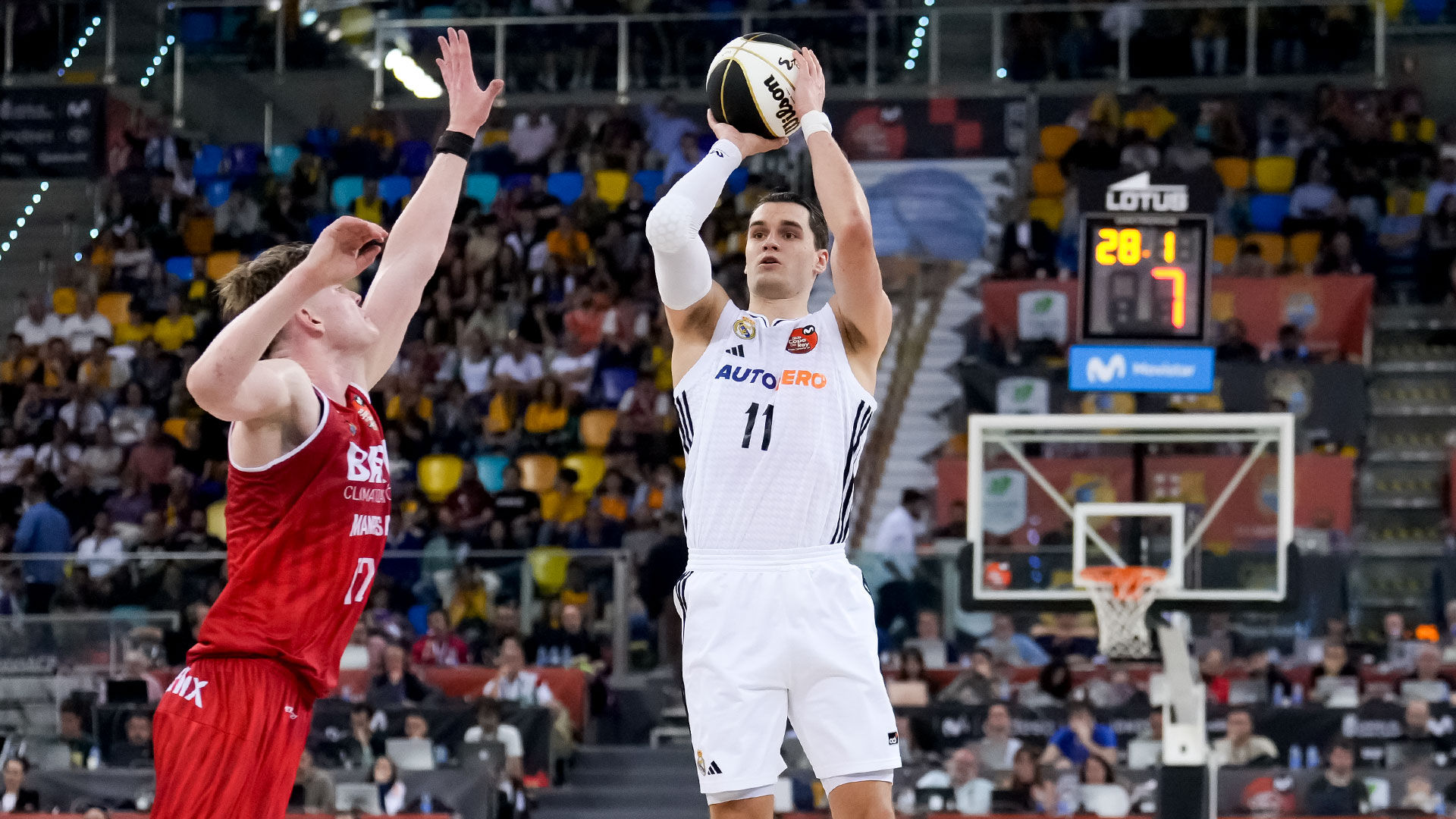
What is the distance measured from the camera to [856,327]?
629 centimetres

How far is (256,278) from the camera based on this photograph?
561 centimetres

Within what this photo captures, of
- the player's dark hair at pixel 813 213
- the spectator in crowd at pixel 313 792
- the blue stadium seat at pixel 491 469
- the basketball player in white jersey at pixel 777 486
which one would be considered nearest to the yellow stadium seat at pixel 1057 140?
the blue stadium seat at pixel 491 469

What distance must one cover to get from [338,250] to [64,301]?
63.3 feet

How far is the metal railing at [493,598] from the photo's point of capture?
611 inches

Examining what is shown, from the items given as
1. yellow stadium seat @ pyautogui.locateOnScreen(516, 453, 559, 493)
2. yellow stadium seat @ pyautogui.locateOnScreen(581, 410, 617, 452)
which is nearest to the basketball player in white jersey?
yellow stadium seat @ pyautogui.locateOnScreen(516, 453, 559, 493)

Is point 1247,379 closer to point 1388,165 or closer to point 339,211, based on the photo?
point 1388,165

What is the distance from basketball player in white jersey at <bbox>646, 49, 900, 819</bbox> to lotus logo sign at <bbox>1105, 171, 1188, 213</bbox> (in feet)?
21.5

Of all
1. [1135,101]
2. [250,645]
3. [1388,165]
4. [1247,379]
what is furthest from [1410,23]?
[250,645]

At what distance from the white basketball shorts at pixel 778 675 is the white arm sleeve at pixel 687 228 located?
93 cm

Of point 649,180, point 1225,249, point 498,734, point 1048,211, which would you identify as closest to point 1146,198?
point 498,734

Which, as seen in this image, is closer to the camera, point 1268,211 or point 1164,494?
point 1164,494

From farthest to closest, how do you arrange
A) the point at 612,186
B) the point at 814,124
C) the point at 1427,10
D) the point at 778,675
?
the point at 612,186 < the point at 1427,10 < the point at 814,124 < the point at 778,675

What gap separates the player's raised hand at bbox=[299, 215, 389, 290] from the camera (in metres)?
4.83

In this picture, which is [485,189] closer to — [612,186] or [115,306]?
[612,186]
